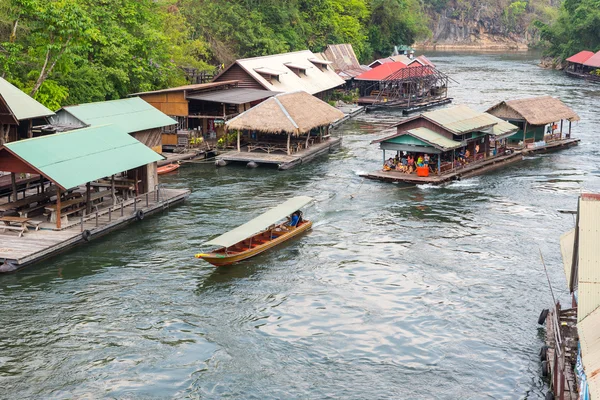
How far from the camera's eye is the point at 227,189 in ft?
161

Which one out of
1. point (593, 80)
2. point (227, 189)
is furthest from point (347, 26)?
point (227, 189)

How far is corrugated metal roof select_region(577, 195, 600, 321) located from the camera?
20.2 metres

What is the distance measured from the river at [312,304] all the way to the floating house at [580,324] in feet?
6.05

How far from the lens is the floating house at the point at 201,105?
197ft

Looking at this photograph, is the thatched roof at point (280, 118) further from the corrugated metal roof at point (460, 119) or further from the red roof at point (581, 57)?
the red roof at point (581, 57)

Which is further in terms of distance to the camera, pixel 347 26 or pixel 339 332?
pixel 347 26

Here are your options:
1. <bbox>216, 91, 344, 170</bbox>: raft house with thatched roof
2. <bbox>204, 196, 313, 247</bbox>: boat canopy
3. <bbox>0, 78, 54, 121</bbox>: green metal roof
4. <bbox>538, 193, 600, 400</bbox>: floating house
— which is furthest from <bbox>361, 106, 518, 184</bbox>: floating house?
<bbox>538, 193, 600, 400</bbox>: floating house

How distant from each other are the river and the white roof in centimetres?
2325

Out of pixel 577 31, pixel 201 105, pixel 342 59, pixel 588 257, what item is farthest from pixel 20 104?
pixel 577 31

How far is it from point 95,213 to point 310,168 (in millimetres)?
19323

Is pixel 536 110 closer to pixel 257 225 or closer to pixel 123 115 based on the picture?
pixel 123 115

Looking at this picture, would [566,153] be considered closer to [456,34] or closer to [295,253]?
[295,253]

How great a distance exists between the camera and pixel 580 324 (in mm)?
19594

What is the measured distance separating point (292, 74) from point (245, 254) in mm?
43001
